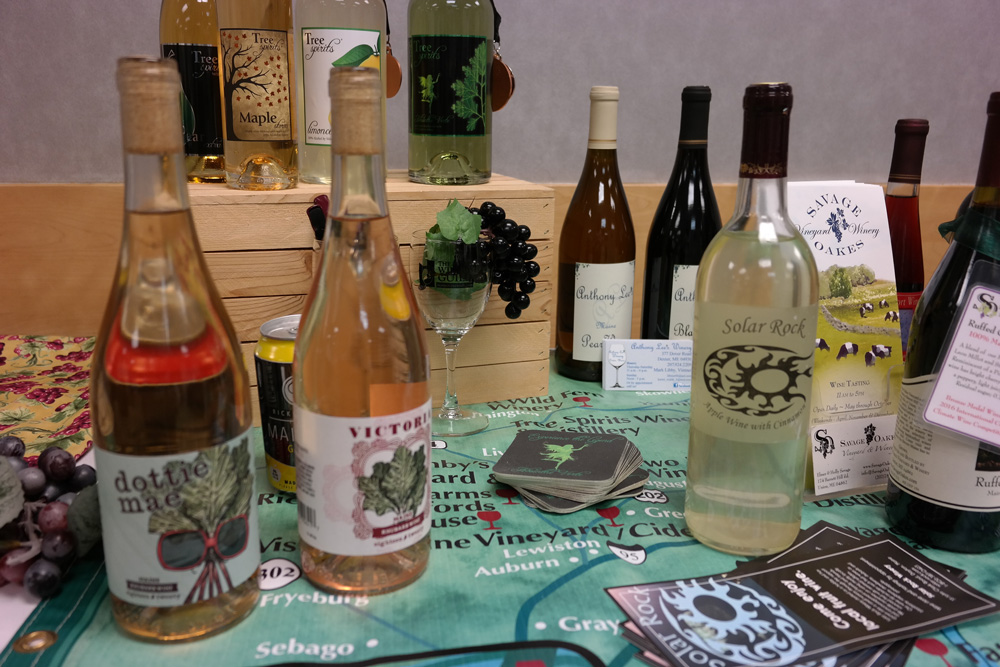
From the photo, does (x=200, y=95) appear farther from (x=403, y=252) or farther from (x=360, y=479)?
(x=360, y=479)

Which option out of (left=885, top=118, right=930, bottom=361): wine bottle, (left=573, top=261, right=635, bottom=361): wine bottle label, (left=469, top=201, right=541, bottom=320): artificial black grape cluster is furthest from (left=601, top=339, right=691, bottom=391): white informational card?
(left=885, top=118, right=930, bottom=361): wine bottle

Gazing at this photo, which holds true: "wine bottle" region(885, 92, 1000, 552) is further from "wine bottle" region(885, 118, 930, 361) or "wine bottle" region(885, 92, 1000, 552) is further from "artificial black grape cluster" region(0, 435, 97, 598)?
"artificial black grape cluster" region(0, 435, 97, 598)

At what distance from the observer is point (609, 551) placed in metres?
0.57

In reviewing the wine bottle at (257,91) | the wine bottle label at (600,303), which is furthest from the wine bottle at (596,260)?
the wine bottle at (257,91)

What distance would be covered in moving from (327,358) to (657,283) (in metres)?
0.65

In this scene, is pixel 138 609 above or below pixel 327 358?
below

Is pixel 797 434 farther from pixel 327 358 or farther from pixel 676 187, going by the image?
pixel 676 187

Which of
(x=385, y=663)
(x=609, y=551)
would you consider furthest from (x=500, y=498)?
(x=385, y=663)

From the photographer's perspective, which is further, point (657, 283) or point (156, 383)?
point (657, 283)

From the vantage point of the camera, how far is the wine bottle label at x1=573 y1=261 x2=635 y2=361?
3.13ft

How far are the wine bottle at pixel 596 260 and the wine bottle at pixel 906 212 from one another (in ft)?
1.02

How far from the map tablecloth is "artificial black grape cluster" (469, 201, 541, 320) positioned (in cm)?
23

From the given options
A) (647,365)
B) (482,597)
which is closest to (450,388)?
(647,365)

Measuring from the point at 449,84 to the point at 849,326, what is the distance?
0.52m
